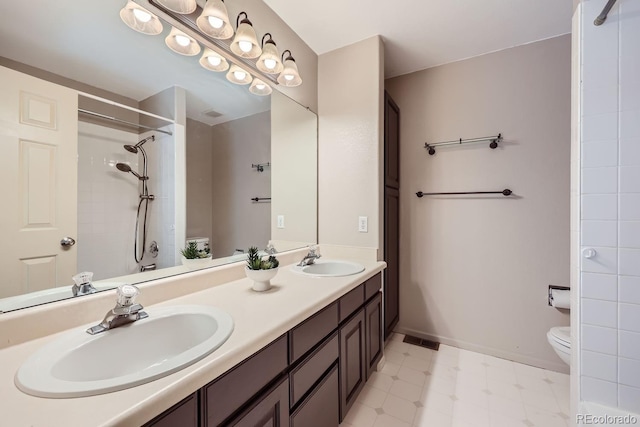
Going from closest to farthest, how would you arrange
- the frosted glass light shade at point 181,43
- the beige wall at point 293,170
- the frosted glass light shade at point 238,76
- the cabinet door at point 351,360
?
the frosted glass light shade at point 181,43, the cabinet door at point 351,360, the frosted glass light shade at point 238,76, the beige wall at point 293,170

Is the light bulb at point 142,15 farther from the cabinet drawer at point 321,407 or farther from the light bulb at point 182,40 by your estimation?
the cabinet drawer at point 321,407

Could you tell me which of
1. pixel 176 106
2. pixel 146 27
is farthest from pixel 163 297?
pixel 146 27

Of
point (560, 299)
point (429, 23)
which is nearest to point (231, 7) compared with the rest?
point (429, 23)

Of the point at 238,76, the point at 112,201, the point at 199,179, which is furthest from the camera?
the point at 238,76

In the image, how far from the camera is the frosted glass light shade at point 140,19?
99cm

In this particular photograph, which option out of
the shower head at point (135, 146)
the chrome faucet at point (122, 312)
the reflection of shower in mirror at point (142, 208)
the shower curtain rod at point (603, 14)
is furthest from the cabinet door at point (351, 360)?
the shower curtain rod at point (603, 14)

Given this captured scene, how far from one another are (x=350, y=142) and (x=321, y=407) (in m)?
1.66

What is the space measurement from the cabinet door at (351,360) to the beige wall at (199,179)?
2.93 ft

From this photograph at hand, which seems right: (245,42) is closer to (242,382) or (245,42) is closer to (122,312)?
(122,312)

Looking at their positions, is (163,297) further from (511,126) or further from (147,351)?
(511,126)

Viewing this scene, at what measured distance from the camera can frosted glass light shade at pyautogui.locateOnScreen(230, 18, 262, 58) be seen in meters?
1.32

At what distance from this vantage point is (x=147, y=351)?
32.5 inches

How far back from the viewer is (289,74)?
65.7 inches

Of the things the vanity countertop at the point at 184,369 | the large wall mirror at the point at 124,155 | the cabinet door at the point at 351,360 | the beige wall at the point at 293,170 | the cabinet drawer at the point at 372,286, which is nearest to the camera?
the vanity countertop at the point at 184,369
